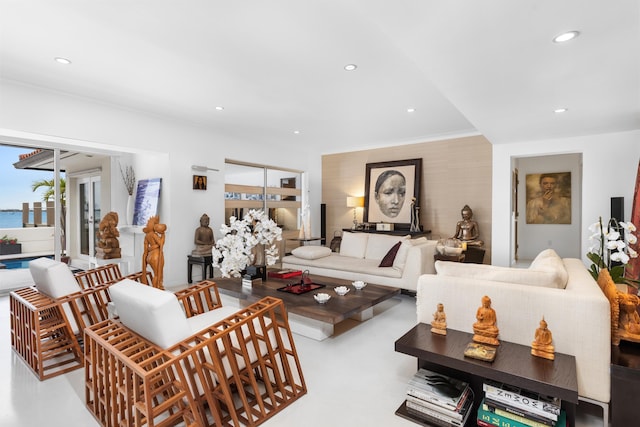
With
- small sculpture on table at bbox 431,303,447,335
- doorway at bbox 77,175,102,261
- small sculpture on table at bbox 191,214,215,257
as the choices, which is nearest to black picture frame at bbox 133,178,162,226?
doorway at bbox 77,175,102,261

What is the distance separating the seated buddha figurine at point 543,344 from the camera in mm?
1811

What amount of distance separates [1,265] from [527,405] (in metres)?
5.93

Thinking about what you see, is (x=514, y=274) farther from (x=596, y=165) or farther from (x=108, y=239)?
(x=108, y=239)

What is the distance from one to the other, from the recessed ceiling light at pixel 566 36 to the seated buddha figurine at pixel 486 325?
1631 millimetres

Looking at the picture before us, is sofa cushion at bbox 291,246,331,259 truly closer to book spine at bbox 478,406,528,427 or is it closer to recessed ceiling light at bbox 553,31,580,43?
book spine at bbox 478,406,528,427

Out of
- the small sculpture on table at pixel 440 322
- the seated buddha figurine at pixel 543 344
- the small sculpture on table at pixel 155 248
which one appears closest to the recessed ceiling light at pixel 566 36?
the seated buddha figurine at pixel 543 344

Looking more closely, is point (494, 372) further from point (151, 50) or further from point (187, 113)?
point (187, 113)

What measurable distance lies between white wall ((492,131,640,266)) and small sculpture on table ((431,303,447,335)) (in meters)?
3.87

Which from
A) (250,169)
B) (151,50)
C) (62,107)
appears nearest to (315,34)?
(151,50)

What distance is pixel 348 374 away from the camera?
7.89 feet

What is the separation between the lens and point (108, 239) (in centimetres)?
499

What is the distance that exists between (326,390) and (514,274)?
145 centimetres

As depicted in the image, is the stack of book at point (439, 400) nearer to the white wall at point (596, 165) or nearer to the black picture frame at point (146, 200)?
the white wall at point (596, 165)

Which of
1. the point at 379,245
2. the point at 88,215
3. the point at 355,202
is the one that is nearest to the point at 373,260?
the point at 379,245
